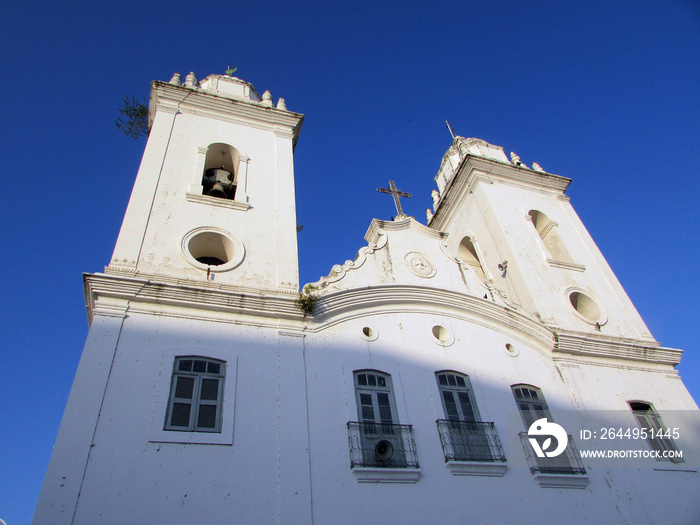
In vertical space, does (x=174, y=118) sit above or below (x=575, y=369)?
above

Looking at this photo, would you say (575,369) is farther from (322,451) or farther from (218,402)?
(218,402)

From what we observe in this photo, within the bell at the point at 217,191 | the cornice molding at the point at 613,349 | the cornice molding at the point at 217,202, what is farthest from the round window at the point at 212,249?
the cornice molding at the point at 613,349

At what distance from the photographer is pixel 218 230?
1179 cm

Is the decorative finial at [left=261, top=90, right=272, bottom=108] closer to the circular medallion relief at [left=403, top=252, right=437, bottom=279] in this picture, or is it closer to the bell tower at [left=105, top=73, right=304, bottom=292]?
the bell tower at [left=105, top=73, right=304, bottom=292]

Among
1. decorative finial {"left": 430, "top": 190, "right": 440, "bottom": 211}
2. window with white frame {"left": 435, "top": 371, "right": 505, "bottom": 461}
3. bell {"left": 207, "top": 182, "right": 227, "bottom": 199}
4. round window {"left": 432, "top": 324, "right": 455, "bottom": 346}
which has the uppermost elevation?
decorative finial {"left": 430, "top": 190, "right": 440, "bottom": 211}

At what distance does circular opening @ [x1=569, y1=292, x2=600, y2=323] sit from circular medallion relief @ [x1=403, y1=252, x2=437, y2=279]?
173 inches

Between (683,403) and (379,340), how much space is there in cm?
751

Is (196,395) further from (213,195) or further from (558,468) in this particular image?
(558,468)

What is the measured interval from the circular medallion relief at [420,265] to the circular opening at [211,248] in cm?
414

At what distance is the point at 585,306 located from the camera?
14898mm

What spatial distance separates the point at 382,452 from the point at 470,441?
1794 mm

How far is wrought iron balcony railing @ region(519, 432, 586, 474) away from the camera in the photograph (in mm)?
10016

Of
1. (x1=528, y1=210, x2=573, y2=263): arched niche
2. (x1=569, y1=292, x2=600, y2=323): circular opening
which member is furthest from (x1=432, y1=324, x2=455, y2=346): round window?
(x1=528, y1=210, x2=573, y2=263): arched niche

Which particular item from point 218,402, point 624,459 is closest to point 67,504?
point 218,402
